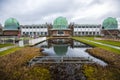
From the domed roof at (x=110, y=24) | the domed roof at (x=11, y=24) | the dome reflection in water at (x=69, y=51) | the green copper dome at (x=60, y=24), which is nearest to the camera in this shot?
the dome reflection in water at (x=69, y=51)

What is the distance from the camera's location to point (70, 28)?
114688mm

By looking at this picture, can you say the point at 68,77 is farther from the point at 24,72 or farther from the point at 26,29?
the point at 26,29

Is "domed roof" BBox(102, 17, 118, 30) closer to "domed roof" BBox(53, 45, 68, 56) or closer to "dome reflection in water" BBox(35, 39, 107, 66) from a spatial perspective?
"dome reflection in water" BBox(35, 39, 107, 66)

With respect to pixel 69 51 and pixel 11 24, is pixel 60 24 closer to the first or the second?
pixel 11 24

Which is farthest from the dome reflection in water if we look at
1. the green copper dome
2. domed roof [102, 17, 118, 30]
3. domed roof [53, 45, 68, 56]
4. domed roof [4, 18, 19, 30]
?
domed roof [102, 17, 118, 30]

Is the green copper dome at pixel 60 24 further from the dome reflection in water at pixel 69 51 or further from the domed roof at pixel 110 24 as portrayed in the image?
the dome reflection in water at pixel 69 51

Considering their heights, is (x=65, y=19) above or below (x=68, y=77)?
above

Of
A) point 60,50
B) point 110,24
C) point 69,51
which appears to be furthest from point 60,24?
point 69,51

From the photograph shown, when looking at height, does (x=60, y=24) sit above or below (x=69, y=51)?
above

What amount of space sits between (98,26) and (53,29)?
2829 centimetres

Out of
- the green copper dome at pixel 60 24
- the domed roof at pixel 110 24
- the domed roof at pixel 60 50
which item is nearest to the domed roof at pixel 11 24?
the green copper dome at pixel 60 24

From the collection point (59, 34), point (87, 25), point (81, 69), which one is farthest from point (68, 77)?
point (87, 25)

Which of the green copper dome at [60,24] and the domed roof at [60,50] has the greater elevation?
the green copper dome at [60,24]

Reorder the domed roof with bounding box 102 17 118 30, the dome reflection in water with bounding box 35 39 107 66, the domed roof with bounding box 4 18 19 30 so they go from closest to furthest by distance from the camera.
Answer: the dome reflection in water with bounding box 35 39 107 66, the domed roof with bounding box 4 18 19 30, the domed roof with bounding box 102 17 118 30
